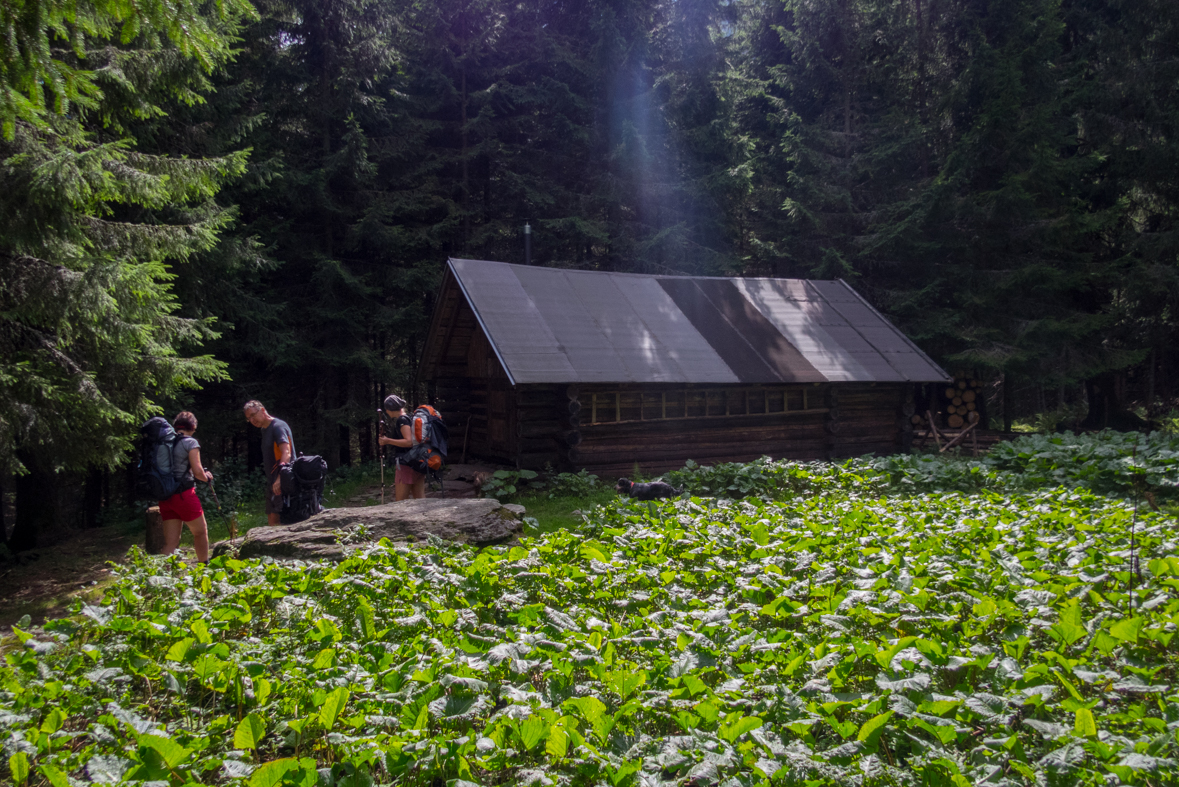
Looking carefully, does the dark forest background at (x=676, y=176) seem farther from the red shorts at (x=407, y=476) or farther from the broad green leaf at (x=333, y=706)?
the broad green leaf at (x=333, y=706)

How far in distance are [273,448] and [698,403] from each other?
852cm

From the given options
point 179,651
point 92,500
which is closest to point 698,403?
point 179,651

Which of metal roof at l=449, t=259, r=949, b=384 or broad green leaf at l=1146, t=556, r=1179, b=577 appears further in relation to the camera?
metal roof at l=449, t=259, r=949, b=384

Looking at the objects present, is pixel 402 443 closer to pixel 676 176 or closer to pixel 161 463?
pixel 161 463

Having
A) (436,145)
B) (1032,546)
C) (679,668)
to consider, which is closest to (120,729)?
(679,668)

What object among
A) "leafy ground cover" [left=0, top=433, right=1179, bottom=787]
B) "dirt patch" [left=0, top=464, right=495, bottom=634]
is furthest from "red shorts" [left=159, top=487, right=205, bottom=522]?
"leafy ground cover" [left=0, top=433, right=1179, bottom=787]

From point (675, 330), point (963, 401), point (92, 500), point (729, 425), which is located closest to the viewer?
point (729, 425)

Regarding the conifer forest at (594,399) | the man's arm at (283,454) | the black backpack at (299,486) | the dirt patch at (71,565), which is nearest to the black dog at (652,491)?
the conifer forest at (594,399)

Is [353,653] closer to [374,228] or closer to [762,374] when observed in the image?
[762,374]

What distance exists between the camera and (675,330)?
14680 millimetres

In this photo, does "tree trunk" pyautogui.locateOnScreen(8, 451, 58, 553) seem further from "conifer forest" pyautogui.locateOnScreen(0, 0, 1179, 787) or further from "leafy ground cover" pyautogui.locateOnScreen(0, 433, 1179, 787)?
"leafy ground cover" pyautogui.locateOnScreen(0, 433, 1179, 787)

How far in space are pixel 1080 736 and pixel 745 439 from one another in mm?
12361

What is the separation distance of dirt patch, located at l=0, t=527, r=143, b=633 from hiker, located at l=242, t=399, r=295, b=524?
168 centimetres

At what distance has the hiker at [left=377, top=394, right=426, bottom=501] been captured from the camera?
9367mm
